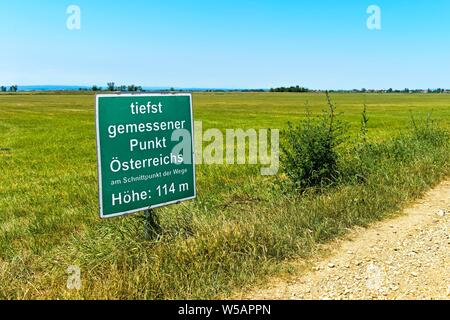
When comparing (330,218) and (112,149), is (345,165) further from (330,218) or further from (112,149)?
(112,149)

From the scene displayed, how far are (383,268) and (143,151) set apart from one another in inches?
103

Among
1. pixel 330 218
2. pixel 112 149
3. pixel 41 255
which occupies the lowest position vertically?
pixel 41 255

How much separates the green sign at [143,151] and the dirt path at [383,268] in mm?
1556

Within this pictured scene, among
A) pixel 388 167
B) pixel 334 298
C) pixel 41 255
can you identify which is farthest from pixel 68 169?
pixel 334 298

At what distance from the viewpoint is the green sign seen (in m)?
4.17

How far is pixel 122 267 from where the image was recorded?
4109mm

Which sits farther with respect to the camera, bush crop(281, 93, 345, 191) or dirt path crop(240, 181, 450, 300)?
bush crop(281, 93, 345, 191)

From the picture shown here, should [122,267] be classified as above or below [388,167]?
below

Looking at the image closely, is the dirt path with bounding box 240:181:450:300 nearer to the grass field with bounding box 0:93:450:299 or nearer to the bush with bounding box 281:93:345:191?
the grass field with bounding box 0:93:450:299

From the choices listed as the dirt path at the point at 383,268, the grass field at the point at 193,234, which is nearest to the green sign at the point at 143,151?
the grass field at the point at 193,234

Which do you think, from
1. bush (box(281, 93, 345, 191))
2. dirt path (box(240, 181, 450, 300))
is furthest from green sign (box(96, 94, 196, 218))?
bush (box(281, 93, 345, 191))

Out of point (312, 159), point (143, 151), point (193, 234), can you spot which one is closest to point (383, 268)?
point (193, 234)

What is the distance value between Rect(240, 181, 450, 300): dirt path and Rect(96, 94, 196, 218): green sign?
61.3 inches

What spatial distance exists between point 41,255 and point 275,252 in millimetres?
2831
